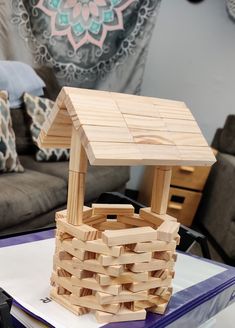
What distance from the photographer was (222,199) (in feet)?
7.28

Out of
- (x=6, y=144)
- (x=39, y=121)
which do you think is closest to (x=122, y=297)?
(x=6, y=144)

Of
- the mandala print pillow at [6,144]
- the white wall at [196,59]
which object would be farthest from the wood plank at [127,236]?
the white wall at [196,59]

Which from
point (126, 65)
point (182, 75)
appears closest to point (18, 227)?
point (126, 65)

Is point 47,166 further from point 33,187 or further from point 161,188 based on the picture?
point 161,188

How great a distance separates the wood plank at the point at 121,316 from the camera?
2.21 ft

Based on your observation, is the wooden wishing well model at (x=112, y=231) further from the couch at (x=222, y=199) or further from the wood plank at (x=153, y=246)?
the couch at (x=222, y=199)

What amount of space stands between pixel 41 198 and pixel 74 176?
2.74 feet

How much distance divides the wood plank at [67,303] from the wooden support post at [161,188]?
250 mm

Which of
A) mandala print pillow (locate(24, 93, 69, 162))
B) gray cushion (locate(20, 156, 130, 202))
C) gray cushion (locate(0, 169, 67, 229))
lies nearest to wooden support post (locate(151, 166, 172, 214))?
gray cushion (locate(0, 169, 67, 229))

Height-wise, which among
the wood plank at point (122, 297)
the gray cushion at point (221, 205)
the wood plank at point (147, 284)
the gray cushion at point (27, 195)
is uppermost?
the wood plank at point (147, 284)

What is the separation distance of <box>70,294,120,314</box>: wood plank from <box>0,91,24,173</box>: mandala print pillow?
40.0 inches

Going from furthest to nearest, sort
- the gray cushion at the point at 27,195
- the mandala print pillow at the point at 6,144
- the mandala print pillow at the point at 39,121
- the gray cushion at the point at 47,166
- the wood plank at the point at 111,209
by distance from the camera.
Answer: the mandala print pillow at the point at 39,121
the gray cushion at the point at 47,166
the mandala print pillow at the point at 6,144
the gray cushion at the point at 27,195
the wood plank at the point at 111,209

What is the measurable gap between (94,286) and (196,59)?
2.38 meters

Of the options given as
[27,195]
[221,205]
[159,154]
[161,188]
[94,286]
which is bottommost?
[221,205]
